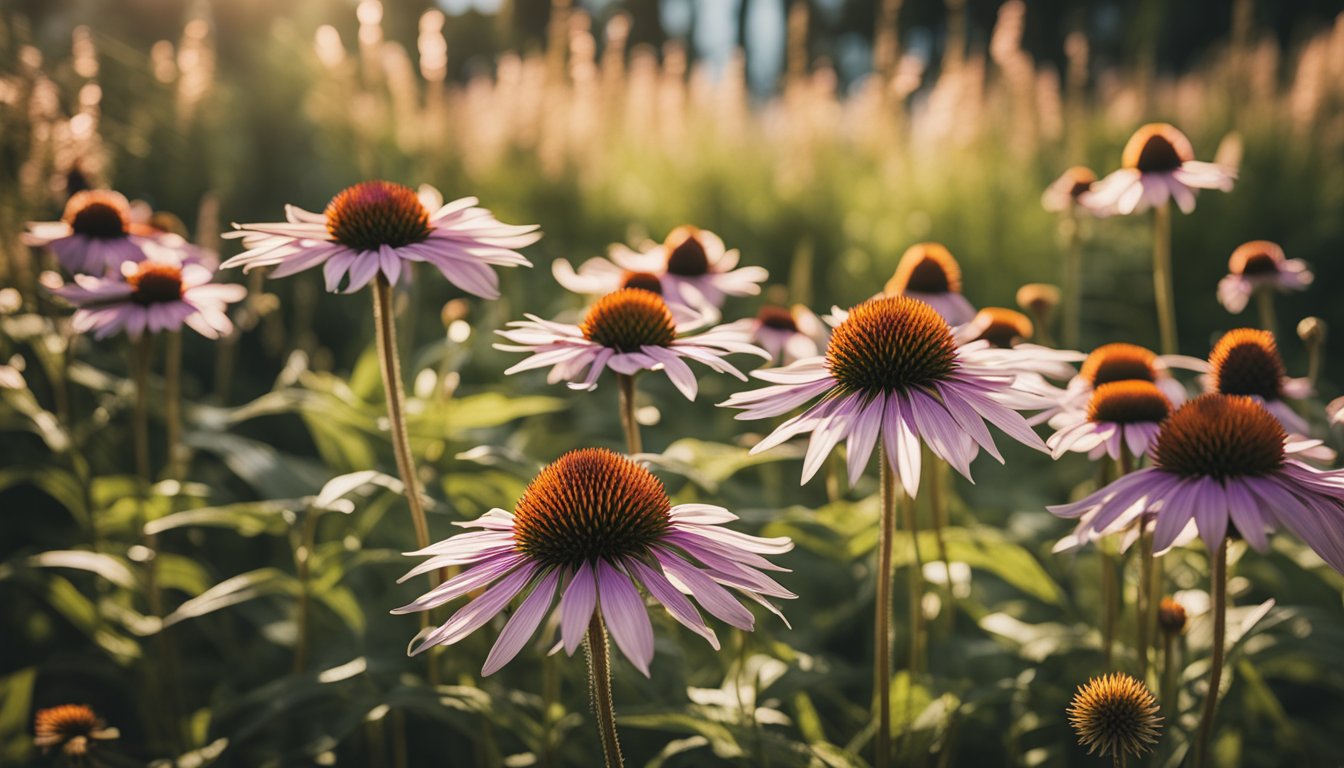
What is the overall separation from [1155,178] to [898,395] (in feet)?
3.68

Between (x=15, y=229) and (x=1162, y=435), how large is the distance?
271cm

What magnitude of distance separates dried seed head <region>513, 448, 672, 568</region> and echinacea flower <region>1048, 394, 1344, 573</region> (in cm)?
52

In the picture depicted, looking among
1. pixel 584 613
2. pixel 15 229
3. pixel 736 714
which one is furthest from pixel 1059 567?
pixel 15 229

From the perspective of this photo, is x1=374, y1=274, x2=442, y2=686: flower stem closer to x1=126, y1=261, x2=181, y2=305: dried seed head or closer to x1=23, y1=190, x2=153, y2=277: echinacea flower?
x1=126, y1=261, x2=181, y2=305: dried seed head

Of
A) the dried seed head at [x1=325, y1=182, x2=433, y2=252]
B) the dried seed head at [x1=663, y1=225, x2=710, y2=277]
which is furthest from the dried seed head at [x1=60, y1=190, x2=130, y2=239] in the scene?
the dried seed head at [x1=663, y1=225, x2=710, y2=277]

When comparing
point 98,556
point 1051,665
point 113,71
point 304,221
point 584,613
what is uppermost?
point 113,71

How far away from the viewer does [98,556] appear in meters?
1.88

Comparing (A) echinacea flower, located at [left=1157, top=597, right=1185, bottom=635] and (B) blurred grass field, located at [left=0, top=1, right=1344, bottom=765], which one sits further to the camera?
(B) blurred grass field, located at [left=0, top=1, right=1344, bottom=765]

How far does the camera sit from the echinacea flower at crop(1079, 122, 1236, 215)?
1.98 meters

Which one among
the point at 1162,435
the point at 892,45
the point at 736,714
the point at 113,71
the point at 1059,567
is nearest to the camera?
the point at 1162,435

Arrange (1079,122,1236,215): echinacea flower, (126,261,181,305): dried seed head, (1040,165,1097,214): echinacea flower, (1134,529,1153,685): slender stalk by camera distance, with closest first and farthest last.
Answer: (1134,529,1153,685): slender stalk
(126,261,181,305): dried seed head
(1079,122,1236,215): echinacea flower
(1040,165,1097,214): echinacea flower

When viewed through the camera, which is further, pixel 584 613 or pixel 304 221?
pixel 304 221

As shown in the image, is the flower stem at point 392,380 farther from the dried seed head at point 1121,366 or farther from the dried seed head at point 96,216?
the dried seed head at point 1121,366

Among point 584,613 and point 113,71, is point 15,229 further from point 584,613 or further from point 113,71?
point 584,613
